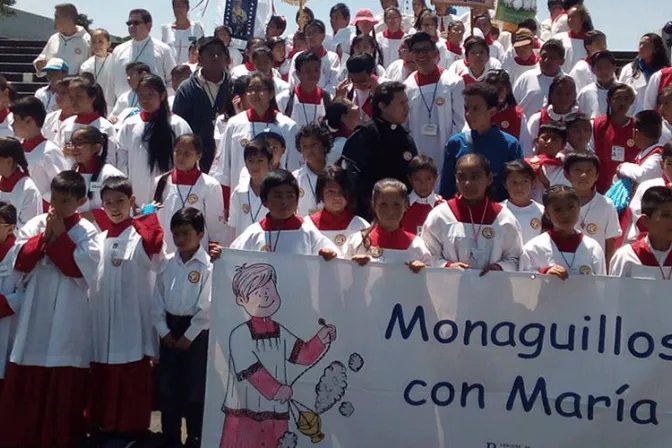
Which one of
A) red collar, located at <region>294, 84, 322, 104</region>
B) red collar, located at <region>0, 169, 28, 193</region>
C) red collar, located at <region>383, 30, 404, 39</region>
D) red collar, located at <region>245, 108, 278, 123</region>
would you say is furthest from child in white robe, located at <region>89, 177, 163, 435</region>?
red collar, located at <region>383, 30, 404, 39</region>

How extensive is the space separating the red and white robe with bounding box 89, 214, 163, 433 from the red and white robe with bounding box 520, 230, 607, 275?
7.58 feet

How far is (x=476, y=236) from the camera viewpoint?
192 inches

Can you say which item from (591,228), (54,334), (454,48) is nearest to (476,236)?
(591,228)

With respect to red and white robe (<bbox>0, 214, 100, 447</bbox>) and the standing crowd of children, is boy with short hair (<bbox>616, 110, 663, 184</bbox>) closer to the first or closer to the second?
the standing crowd of children

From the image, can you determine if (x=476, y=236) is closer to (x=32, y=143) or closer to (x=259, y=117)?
(x=259, y=117)

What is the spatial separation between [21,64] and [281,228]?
43.1 ft

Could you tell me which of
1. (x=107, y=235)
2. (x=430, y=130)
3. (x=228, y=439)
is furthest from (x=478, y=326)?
(x=430, y=130)

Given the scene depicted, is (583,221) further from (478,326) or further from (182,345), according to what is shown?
(182,345)

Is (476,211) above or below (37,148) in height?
Answer: below

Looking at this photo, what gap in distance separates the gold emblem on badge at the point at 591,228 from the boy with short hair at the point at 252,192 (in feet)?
7.30

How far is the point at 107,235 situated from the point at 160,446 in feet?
4.44

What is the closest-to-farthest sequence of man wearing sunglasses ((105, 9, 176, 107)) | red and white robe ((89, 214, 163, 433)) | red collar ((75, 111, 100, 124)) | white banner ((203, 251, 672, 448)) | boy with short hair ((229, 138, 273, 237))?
white banner ((203, 251, 672, 448)) → red and white robe ((89, 214, 163, 433)) → boy with short hair ((229, 138, 273, 237)) → red collar ((75, 111, 100, 124)) → man wearing sunglasses ((105, 9, 176, 107))

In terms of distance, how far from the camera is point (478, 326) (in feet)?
15.1

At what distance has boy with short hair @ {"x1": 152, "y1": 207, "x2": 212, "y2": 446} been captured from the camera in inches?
197
